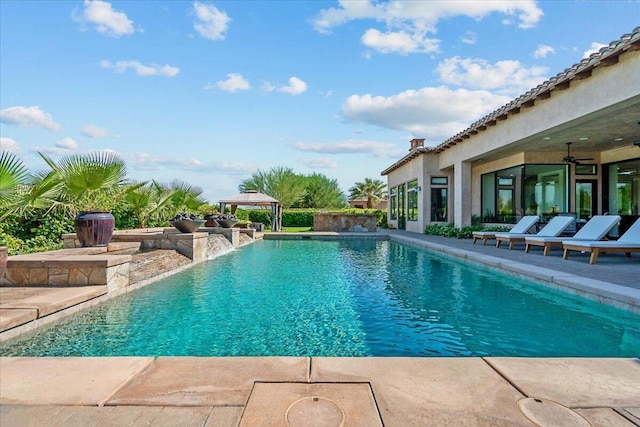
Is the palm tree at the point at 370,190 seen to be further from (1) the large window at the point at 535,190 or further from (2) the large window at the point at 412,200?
(1) the large window at the point at 535,190

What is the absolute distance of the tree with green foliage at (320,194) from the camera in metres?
40.5

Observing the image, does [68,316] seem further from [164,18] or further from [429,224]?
[429,224]

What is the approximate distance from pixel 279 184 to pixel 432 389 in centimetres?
3071

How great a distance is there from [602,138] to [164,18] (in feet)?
44.0

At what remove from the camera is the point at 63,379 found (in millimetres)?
2525

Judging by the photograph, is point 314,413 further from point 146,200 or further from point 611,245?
point 146,200

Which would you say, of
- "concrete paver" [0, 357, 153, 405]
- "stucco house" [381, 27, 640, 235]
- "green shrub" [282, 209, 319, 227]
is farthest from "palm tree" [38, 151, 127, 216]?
"green shrub" [282, 209, 319, 227]

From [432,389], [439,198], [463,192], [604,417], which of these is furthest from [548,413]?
[439,198]

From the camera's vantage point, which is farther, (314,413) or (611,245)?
(611,245)

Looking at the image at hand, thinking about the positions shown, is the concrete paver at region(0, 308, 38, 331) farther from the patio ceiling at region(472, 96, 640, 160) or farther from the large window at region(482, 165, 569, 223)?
the large window at region(482, 165, 569, 223)

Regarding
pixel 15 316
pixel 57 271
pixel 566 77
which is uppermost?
pixel 566 77

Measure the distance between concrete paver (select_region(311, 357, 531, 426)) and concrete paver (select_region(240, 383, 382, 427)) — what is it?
0.28ft

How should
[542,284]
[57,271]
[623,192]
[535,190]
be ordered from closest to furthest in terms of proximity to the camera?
[57,271] < [542,284] < [623,192] < [535,190]

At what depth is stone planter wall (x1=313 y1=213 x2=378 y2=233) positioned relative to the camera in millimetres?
21716
